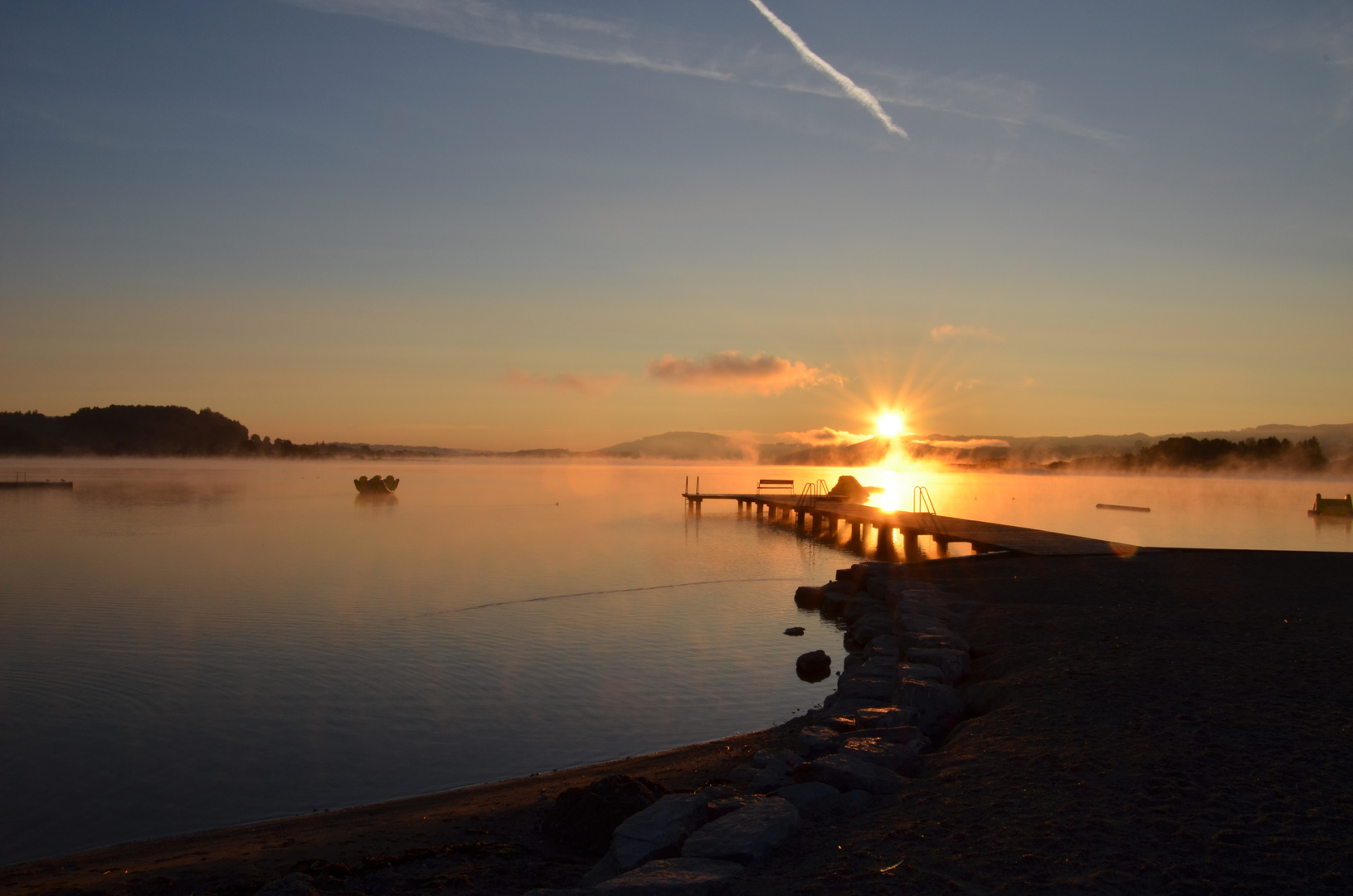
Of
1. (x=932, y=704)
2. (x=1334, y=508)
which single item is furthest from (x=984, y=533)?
(x=1334, y=508)

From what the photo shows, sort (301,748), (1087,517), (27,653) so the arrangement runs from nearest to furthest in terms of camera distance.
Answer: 1. (301,748)
2. (27,653)
3. (1087,517)

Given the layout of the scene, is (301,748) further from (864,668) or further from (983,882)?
(983,882)

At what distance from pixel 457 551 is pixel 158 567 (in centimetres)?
849

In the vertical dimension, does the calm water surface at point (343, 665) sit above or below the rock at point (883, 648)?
below

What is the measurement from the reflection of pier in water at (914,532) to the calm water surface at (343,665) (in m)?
2.36

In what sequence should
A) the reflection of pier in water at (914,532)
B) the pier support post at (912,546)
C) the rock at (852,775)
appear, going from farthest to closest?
the pier support post at (912,546)
the reflection of pier in water at (914,532)
the rock at (852,775)

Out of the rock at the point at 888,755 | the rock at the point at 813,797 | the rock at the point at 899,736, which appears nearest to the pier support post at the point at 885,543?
the rock at the point at 899,736

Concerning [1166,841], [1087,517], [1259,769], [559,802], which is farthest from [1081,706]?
[1087,517]

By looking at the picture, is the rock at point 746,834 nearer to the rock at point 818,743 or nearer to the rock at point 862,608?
→ the rock at point 818,743

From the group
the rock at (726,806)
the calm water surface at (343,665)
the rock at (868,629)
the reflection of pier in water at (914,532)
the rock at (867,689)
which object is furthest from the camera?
the reflection of pier in water at (914,532)

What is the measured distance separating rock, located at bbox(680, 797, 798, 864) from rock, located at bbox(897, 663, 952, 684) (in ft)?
11.0

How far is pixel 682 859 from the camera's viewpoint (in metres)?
4.39

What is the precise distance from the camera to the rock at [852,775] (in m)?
5.33

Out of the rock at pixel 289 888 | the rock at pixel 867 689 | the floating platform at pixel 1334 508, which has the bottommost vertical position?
the rock at pixel 289 888
